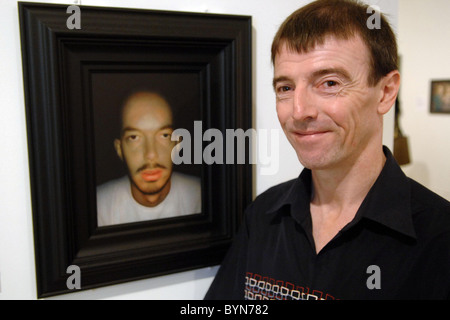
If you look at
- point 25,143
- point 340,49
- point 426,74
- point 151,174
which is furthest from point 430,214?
point 25,143

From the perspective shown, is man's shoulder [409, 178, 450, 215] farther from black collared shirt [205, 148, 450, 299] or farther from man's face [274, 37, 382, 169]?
man's face [274, 37, 382, 169]

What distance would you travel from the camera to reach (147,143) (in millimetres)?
992

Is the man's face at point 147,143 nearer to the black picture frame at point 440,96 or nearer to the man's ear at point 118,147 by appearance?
the man's ear at point 118,147

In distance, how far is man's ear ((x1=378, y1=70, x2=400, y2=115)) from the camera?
2.72ft

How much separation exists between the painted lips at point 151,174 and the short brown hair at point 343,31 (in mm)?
453

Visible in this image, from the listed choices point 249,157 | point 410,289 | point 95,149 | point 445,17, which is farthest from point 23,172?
point 445,17

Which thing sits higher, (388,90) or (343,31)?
(343,31)

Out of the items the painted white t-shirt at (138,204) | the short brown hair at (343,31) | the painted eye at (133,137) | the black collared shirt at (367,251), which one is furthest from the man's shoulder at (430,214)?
the painted eye at (133,137)

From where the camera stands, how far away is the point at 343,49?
777 millimetres

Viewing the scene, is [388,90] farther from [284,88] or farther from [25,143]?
[25,143]

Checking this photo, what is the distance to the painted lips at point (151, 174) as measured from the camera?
1002 millimetres

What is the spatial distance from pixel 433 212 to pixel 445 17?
1.73ft

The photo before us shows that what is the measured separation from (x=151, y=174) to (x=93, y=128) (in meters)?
0.19

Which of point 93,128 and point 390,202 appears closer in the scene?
point 390,202
